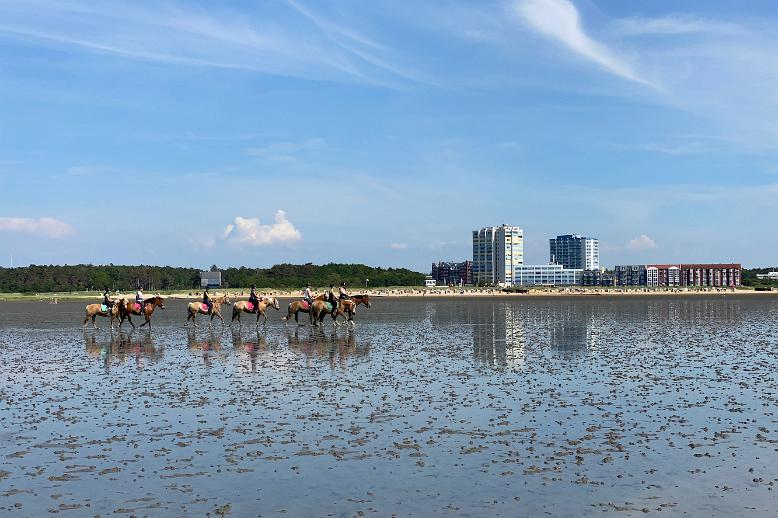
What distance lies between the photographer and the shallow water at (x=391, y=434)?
10.7m

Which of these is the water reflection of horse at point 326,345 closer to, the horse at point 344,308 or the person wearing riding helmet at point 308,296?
the horse at point 344,308

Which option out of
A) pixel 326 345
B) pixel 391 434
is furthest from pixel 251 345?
pixel 391 434

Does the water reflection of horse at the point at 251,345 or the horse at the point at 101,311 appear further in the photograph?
the horse at the point at 101,311

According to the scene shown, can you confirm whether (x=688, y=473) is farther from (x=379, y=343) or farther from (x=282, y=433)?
(x=379, y=343)

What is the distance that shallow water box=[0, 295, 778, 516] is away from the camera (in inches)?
423

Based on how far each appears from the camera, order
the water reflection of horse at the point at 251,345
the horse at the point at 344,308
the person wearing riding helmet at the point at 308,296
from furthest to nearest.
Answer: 1. the person wearing riding helmet at the point at 308,296
2. the horse at the point at 344,308
3. the water reflection of horse at the point at 251,345

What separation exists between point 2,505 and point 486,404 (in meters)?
10.5

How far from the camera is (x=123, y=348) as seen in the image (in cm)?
3334

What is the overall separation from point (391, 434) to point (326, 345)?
62.8 feet

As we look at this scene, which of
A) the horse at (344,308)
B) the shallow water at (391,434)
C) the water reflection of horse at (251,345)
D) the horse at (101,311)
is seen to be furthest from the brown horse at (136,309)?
the shallow water at (391,434)

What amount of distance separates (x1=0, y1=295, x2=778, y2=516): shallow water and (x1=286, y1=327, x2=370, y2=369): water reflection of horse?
2.16 feet

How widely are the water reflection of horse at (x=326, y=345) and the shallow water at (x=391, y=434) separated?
657mm

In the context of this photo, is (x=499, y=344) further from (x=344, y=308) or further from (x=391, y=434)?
(x=391, y=434)

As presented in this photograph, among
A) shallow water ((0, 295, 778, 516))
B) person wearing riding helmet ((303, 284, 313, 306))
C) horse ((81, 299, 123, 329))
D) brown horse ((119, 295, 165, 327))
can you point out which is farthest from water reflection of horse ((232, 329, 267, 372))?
horse ((81, 299, 123, 329))
